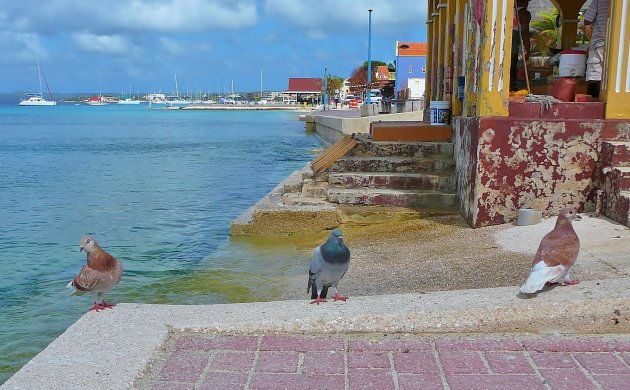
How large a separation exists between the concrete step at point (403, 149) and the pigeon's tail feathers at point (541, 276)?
6.28 meters

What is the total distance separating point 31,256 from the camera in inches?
395

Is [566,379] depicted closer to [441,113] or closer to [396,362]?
[396,362]

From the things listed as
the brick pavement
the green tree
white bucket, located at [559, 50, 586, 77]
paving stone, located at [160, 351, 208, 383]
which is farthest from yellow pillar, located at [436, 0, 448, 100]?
paving stone, located at [160, 351, 208, 383]

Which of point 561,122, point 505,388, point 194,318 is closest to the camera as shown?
point 505,388

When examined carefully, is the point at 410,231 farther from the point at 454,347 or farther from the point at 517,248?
the point at 454,347

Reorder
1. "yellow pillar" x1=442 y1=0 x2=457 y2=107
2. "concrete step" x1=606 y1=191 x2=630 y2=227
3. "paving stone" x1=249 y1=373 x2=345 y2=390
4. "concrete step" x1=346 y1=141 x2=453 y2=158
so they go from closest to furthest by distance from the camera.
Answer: "paving stone" x1=249 y1=373 x2=345 y2=390
"concrete step" x1=606 y1=191 x2=630 y2=227
"concrete step" x1=346 y1=141 x2=453 y2=158
"yellow pillar" x1=442 y1=0 x2=457 y2=107

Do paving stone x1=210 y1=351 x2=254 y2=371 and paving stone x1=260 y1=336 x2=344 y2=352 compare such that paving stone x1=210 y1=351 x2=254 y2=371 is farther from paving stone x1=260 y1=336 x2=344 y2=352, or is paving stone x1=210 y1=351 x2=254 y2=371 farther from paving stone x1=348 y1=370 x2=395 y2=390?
paving stone x1=348 y1=370 x2=395 y2=390

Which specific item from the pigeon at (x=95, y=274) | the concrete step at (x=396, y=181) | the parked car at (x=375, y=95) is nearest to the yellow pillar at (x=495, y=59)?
the concrete step at (x=396, y=181)

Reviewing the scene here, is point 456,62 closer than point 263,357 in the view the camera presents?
No

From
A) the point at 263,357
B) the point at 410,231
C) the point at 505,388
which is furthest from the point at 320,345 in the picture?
the point at 410,231

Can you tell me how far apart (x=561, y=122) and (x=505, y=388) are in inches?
198

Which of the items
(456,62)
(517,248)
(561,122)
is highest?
(456,62)

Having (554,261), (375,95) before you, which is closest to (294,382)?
(554,261)

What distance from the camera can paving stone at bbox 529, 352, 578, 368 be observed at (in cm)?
339
